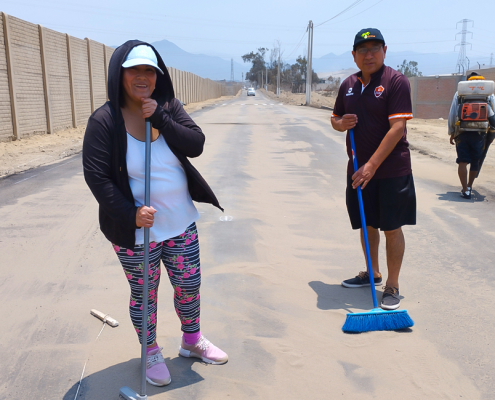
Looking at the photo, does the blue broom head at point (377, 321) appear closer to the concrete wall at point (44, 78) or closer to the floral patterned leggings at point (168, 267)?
the floral patterned leggings at point (168, 267)

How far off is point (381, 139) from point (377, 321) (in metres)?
1.34

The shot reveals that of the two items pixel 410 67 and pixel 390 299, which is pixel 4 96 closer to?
pixel 390 299

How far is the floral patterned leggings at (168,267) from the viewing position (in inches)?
101

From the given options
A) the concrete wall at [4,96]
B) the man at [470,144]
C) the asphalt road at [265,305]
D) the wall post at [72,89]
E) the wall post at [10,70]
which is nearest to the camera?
the asphalt road at [265,305]

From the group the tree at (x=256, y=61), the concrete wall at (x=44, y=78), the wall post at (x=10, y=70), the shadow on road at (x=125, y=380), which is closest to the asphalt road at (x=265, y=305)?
the shadow on road at (x=125, y=380)

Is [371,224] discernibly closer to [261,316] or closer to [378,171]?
[378,171]

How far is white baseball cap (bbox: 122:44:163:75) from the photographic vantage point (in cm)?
235

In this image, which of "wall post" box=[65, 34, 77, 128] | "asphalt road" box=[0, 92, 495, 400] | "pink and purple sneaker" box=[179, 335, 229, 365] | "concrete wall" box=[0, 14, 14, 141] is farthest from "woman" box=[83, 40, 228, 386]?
"wall post" box=[65, 34, 77, 128]

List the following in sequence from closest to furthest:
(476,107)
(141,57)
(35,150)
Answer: (141,57)
(476,107)
(35,150)

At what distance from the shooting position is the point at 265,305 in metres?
3.72

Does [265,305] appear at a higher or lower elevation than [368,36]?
lower

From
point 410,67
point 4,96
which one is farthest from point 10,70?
point 410,67

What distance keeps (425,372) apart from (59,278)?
306 cm

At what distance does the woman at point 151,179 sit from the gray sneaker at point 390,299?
153cm
